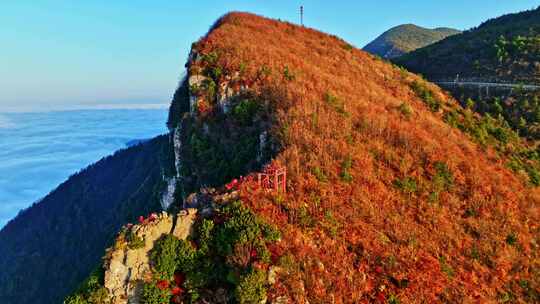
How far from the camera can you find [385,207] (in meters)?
16.3

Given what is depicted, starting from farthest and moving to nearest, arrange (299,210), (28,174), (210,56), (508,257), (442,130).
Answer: (28,174) → (210,56) → (442,130) → (508,257) → (299,210)

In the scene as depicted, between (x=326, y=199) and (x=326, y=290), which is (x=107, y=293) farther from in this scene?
(x=326, y=199)

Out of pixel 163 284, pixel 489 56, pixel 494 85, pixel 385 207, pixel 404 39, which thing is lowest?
pixel 163 284

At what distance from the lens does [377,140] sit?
20.4m

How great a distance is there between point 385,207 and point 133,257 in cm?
1049

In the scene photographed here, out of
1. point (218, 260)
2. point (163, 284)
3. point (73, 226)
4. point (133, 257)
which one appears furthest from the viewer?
point (73, 226)

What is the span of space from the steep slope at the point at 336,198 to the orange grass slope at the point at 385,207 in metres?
0.06

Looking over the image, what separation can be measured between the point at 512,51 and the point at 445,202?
124ft

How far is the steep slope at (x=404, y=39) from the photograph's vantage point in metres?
115

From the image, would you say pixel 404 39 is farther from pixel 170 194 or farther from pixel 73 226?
pixel 170 194

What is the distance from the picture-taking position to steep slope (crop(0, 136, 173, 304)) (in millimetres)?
61397

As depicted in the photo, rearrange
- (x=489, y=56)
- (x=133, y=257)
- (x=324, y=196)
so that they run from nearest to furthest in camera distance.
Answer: (x=133, y=257)
(x=324, y=196)
(x=489, y=56)

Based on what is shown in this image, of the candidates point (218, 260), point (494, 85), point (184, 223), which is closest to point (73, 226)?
point (184, 223)

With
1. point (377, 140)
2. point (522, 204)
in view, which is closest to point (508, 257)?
point (522, 204)
